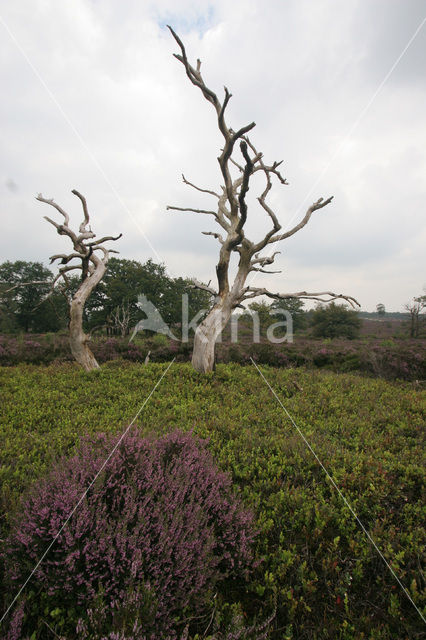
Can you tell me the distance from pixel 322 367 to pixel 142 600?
1453 centimetres

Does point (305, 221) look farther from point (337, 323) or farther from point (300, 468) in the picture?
point (337, 323)

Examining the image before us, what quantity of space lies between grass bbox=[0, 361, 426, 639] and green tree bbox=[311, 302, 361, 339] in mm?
22624

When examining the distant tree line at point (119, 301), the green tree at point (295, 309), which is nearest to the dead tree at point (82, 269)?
the distant tree line at point (119, 301)

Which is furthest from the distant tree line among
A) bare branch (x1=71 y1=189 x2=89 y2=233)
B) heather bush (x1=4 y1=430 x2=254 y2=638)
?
heather bush (x1=4 y1=430 x2=254 y2=638)

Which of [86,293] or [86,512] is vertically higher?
[86,293]

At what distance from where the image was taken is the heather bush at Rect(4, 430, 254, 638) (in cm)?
190

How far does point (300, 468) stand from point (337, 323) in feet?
100

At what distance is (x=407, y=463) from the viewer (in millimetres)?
4191

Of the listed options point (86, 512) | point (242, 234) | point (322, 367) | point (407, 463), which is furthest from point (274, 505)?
point (322, 367)

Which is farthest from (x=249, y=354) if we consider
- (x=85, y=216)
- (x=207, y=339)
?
(x=85, y=216)

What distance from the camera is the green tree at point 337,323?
98.1 feet

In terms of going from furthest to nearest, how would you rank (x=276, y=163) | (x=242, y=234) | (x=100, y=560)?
(x=276, y=163)
(x=242, y=234)
(x=100, y=560)

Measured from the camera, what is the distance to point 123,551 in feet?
6.68

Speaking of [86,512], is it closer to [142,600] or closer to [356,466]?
[142,600]
